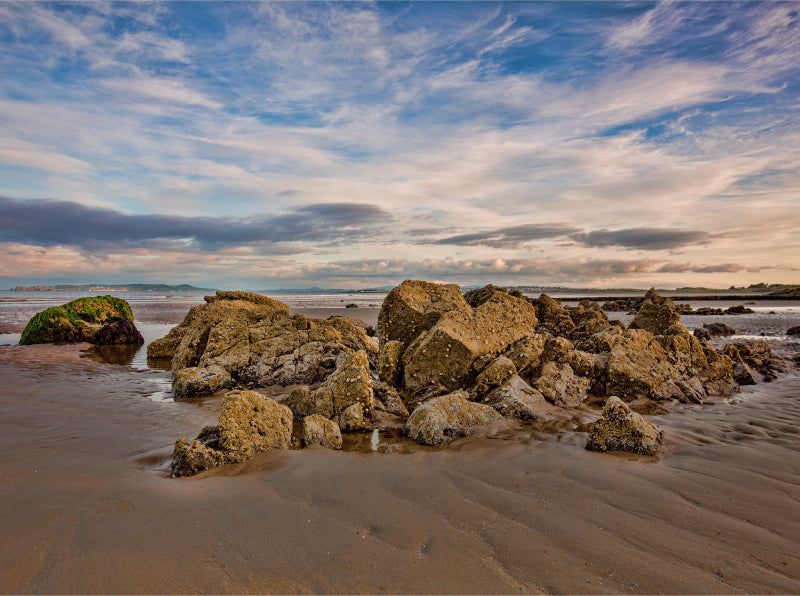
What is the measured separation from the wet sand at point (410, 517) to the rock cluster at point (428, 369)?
728mm

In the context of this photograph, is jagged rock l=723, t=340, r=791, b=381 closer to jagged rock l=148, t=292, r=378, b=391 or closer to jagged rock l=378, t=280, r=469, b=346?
jagged rock l=378, t=280, r=469, b=346

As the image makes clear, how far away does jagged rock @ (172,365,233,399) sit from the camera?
9906 mm

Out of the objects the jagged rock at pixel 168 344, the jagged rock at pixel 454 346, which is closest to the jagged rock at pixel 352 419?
the jagged rock at pixel 454 346

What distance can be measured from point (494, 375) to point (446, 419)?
6.99 feet

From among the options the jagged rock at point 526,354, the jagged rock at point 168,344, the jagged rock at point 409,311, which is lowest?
the jagged rock at point 168,344

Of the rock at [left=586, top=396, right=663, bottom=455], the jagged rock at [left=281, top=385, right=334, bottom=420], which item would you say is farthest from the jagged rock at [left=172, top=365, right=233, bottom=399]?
the rock at [left=586, top=396, right=663, bottom=455]

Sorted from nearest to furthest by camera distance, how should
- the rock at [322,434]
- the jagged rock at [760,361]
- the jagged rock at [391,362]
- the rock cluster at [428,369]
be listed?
the rock at [322,434], the rock cluster at [428,369], the jagged rock at [391,362], the jagged rock at [760,361]

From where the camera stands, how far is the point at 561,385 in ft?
29.1

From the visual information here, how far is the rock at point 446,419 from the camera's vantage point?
6660 millimetres

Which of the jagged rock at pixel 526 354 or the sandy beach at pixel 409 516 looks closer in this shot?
the sandy beach at pixel 409 516

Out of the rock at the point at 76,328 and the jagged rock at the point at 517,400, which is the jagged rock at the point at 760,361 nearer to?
the jagged rock at the point at 517,400

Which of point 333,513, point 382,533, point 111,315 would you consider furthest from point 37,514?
point 111,315

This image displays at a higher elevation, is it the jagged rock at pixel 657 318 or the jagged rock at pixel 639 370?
the jagged rock at pixel 657 318

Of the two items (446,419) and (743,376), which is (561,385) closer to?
(446,419)
